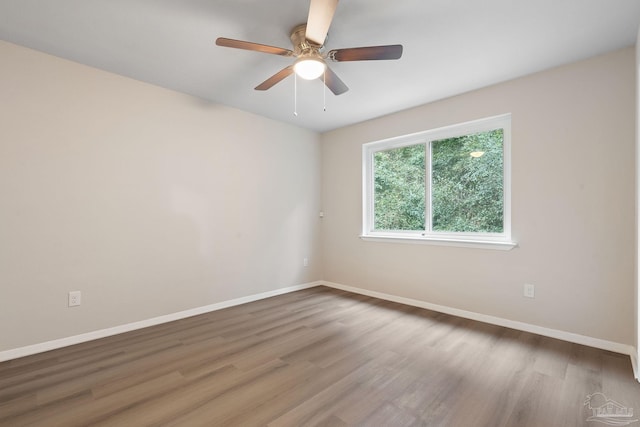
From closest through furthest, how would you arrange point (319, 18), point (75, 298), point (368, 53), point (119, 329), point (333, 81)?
point (319, 18)
point (368, 53)
point (333, 81)
point (75, 298)
point (119, 329)

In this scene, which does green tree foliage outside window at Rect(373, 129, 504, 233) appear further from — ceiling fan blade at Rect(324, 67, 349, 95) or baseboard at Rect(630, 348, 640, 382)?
ceiling fan blade at Rect(324, 67, 349, 95)

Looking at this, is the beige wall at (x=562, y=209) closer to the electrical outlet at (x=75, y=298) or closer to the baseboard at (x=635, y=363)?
the baseboard at (x=635, y=363)

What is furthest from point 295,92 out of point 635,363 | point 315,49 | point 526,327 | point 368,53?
point 635,363

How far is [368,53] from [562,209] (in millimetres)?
2204

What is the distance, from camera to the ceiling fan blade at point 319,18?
1.53 m

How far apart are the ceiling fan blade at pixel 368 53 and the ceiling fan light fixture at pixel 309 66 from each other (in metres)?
0.10

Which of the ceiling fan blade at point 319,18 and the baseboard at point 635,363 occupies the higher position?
the ceiling fan blade at point 319,18

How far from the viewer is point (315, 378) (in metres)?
1.98

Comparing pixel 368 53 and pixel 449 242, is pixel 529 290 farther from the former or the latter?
pixel 368 53

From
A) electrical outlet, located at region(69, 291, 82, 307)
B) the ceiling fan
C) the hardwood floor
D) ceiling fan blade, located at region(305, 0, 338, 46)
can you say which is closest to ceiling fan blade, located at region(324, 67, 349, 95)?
the ceiling fan

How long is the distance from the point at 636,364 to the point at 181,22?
13.0 ft

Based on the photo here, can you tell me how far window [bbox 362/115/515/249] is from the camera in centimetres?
311

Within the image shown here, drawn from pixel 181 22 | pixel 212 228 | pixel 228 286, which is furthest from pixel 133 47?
pixel 228 286

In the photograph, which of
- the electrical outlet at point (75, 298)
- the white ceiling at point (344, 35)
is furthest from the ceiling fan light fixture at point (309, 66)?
the electrical outlet at point (75, 298)
